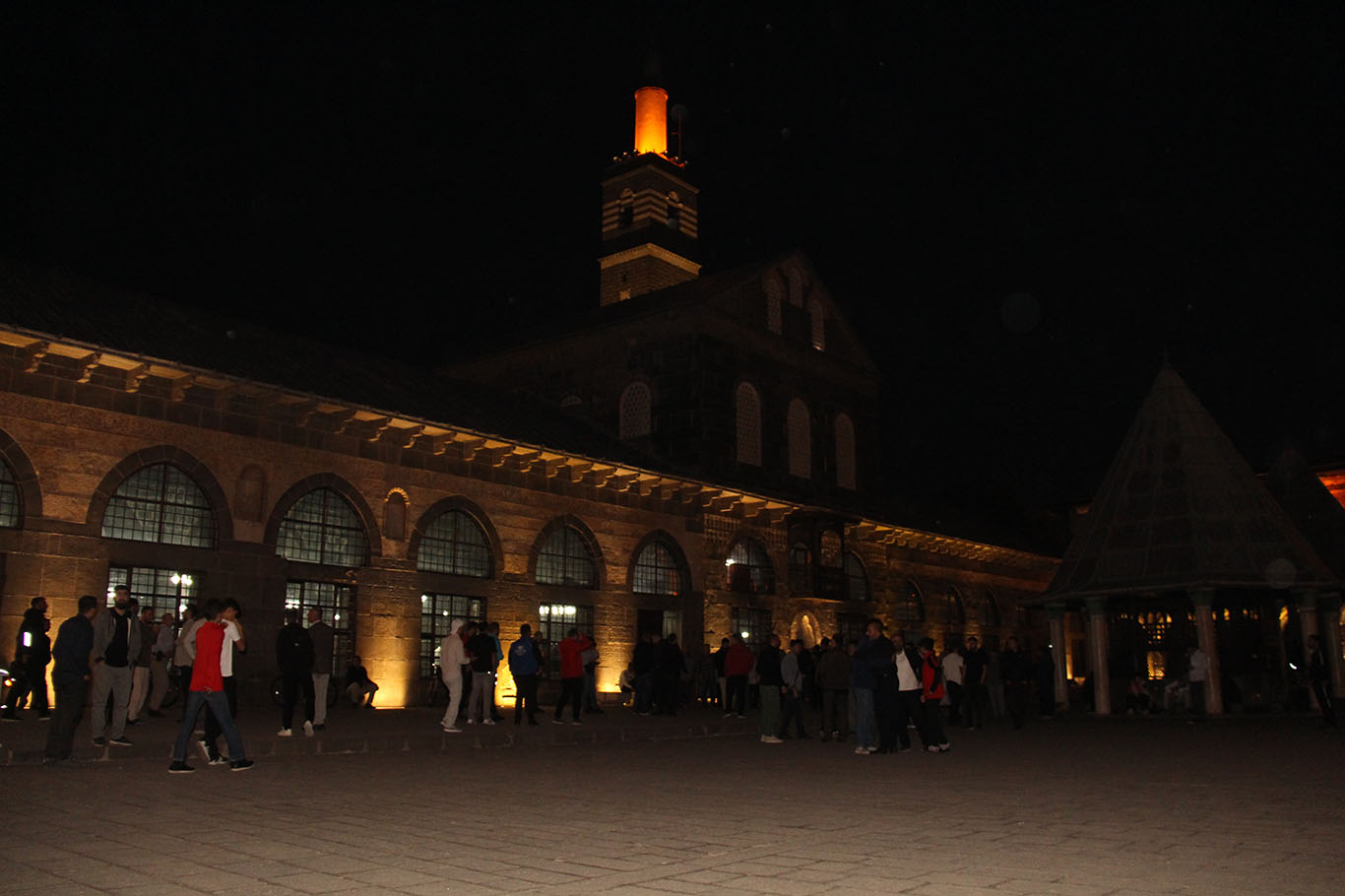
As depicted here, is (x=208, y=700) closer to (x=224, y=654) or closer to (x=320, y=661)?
(x=224, y=654)

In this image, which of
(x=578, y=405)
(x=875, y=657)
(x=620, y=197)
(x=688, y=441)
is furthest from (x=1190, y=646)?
(x=620, y=197)

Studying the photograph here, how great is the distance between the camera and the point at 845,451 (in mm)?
34469

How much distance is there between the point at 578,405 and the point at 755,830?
25.4 meters

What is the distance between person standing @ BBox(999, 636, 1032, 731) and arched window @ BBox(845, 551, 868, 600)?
453 inches

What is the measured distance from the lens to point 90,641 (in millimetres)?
11266

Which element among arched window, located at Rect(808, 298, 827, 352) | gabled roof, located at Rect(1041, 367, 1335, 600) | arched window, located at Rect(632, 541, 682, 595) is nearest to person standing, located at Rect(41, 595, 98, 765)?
arched window, located at Rect(632, 541, 682, 595)

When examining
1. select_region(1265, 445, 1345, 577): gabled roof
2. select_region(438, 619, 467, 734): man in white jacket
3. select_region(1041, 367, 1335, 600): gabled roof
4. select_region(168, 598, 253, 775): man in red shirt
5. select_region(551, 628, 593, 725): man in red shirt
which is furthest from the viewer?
select_region(1265, 445, 1345, 577): gabled roof

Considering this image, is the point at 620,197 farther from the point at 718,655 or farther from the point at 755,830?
the point at 755,830

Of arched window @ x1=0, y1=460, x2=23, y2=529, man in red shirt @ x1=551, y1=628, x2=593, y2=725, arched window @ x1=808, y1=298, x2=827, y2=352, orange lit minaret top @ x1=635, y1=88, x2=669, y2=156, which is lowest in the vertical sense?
man in red shirt @ x1=551, y1=628, x2=593, y2=725

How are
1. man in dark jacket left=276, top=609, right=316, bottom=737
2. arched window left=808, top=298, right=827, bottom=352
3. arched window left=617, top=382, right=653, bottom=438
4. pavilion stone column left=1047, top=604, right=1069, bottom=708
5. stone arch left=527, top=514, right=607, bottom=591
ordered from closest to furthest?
man in dark jacket left=276, top=609, right=316, bottom=737 < pavilion stone column left=1047, top=604, right=1069, bottom=708 < stone arch left=527, top=514, right=607, bottom=591 < arched window left=617, top=382, right=653, bottom=438 < arched window left=808, top=298, right=827, bottom=352

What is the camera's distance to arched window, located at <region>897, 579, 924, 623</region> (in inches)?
1407

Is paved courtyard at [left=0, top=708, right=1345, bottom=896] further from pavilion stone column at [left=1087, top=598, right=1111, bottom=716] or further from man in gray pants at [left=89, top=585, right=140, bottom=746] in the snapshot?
pavilion stone column at [left=1087, top=598, right=1111, bottom=716]

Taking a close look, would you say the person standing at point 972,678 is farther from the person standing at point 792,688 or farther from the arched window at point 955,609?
the arched window at point 955,609

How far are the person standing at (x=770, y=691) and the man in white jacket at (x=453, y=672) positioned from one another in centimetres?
426
